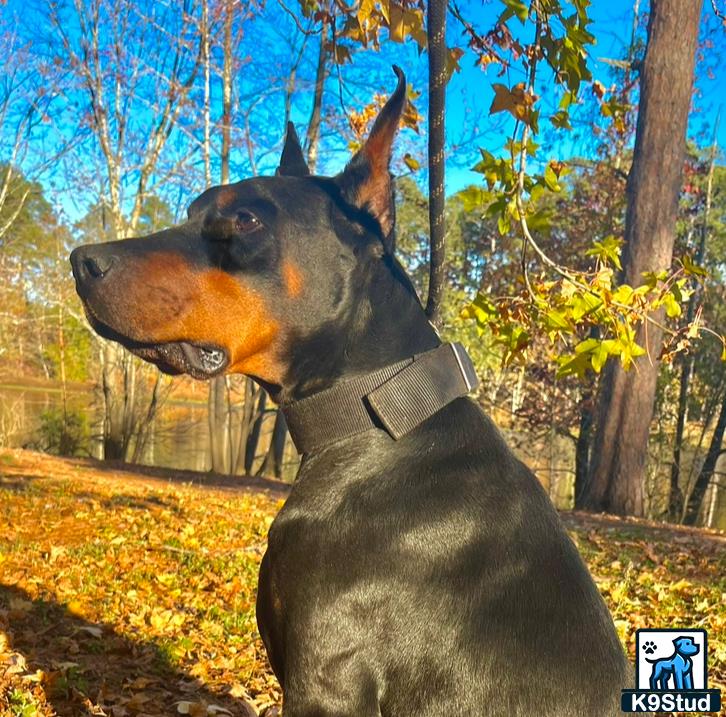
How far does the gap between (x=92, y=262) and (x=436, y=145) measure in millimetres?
1343

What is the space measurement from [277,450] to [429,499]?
1576 centimetres

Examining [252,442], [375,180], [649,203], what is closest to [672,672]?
[375,180]

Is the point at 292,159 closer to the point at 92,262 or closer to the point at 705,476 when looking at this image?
the point at 92,262

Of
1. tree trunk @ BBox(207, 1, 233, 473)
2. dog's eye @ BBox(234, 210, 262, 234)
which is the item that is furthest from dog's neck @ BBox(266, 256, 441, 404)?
tree trunk @ BBox(207, 1, 233, 473)

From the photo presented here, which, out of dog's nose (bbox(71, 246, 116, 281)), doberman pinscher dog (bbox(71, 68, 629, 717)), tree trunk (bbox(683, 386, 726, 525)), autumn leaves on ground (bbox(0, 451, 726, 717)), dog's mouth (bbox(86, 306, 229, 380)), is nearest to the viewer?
doberman pinscher dog (bbox(71, 68, 629, 717))

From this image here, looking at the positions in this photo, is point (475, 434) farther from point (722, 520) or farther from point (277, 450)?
point (722, 520)

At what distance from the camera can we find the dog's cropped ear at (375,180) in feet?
7.88

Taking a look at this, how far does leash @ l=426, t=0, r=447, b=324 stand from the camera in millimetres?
2775

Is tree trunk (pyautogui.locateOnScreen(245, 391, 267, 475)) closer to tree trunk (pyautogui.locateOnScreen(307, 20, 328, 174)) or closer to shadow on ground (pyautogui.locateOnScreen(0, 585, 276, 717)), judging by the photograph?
tree trunk (pyautogui.locateOnScreen(307, 20, 328, 174))

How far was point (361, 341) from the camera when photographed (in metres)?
2.37

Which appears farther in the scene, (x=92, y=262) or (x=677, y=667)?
(x=677, y=667)

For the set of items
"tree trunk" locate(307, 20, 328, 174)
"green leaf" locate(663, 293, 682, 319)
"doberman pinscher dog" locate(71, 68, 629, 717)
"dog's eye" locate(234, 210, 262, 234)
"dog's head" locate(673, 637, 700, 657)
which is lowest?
"dog's head" locate(673, 637, 700, 657)

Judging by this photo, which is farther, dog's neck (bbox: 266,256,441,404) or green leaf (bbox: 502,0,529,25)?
green leaf (bbox: 502,0,529,25)

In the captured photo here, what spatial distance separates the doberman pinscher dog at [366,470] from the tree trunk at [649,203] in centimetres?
876
